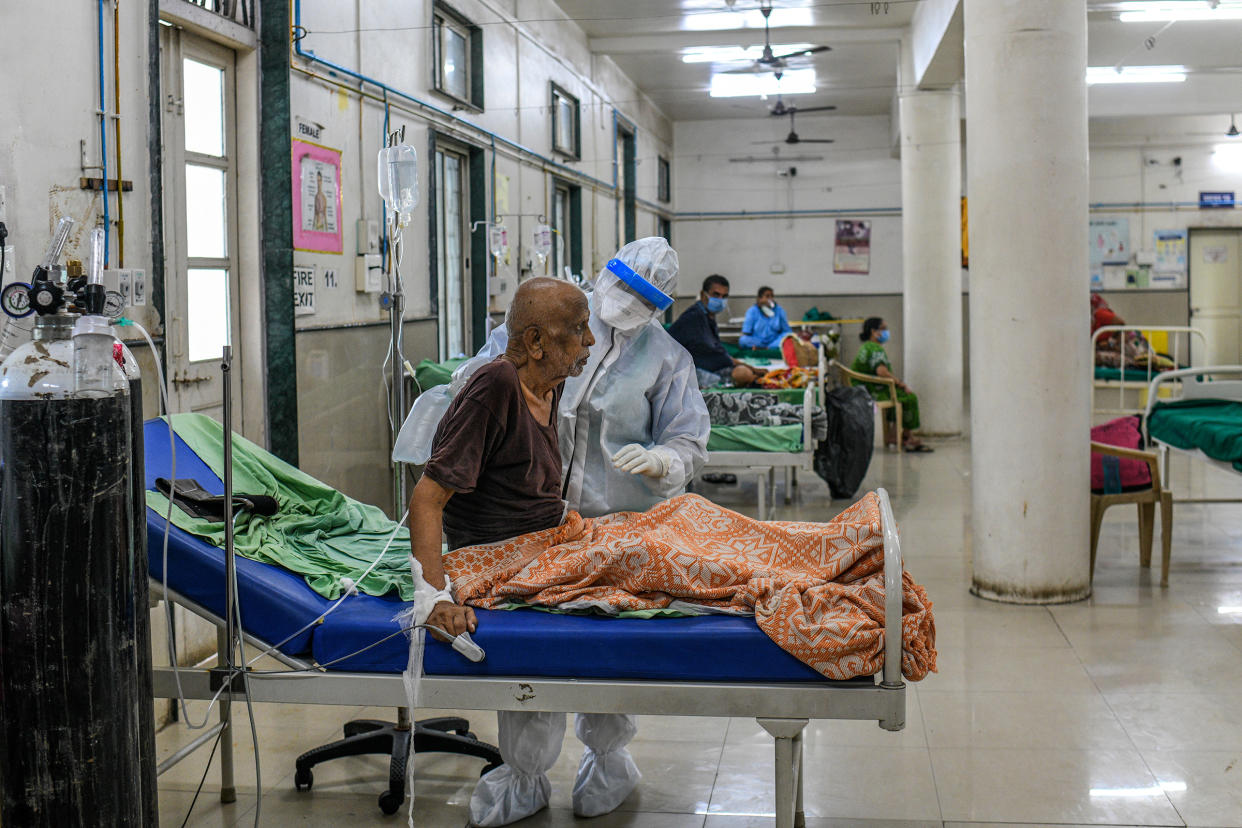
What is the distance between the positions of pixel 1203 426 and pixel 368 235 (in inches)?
168

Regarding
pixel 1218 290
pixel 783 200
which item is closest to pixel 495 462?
pixel 783 200

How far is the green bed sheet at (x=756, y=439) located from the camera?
723cm

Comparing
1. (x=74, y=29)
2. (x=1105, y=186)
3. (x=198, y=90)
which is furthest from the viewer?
(x=1105, y=186)

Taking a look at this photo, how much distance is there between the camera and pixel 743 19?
437 inches

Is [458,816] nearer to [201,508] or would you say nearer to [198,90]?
[201,508]

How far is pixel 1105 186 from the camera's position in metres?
17.2

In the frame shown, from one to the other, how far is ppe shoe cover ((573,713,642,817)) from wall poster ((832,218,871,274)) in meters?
15.6

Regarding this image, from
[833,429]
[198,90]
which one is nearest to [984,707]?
[198,90]

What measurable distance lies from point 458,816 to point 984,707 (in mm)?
1881

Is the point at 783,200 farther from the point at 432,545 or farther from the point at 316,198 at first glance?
the point at 432,545

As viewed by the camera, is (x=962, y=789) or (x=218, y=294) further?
(x=218, y=294)

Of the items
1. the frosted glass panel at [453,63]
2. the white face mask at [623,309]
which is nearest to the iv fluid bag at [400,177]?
the white face mask at [623,309]

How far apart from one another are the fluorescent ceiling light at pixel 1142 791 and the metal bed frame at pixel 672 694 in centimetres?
112

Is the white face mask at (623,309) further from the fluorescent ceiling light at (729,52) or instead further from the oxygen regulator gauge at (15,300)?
the fluorescent ceiling light at (729,52)
